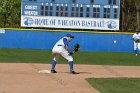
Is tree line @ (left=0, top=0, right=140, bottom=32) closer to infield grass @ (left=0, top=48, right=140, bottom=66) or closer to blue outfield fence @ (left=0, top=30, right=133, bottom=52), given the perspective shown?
blue outfield fence @ (left=0, top=30, right=133, bottom=52)

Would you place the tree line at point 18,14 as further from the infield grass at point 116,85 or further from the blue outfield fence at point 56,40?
the infield grass at point 116,85

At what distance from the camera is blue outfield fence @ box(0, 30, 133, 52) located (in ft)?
117

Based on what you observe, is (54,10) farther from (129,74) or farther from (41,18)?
(129,74)

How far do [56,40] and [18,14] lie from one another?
14987 mm

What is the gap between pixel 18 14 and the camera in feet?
163

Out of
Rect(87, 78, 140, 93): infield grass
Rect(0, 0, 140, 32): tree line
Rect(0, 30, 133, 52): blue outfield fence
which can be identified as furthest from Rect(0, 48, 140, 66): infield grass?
Rect(0, 0, 140, 32): tree line

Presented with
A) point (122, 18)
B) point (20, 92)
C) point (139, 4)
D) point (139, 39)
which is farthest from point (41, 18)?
point (20, 92)

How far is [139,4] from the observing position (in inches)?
1889

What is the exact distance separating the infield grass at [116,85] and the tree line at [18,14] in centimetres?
2887

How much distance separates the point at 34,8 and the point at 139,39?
874 cm

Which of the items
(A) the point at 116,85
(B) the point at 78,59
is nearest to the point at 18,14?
(B) the point at 78,59

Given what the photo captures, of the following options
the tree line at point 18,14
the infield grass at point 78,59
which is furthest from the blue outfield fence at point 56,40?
the infield grass at point 78,59

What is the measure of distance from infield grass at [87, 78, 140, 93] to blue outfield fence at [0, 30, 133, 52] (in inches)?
829

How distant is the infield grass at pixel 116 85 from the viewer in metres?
12.2
